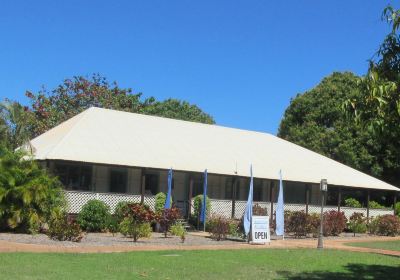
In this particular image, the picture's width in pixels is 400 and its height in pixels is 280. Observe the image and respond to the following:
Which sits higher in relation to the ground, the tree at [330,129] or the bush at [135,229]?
the tree at [330,129]

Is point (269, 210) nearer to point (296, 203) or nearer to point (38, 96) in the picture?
point (296, 203)

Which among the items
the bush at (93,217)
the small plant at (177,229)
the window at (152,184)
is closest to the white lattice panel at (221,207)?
the window at (152,184)

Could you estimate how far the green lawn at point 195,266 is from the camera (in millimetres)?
11695

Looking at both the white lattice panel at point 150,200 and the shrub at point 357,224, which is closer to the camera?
the white lattice panel at point 150,200

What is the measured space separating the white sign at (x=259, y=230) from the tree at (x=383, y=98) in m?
12.8

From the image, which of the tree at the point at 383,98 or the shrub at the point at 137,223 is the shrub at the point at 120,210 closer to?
the shrub at the point at 137,223

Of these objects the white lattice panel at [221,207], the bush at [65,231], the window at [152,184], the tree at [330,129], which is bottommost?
the bush at [65,231]

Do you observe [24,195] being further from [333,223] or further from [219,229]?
[333,223]

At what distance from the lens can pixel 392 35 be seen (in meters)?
8.59

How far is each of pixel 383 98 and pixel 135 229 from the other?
42.2 feet

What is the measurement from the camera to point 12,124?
26062 millimetres

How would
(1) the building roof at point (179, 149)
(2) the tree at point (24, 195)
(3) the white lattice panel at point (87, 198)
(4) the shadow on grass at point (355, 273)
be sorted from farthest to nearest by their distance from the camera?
(1) the building roof at point (179, 149), (3) the white lattice panel at point (87, 198), (2) the tree at point (24, 195), (4) the shadow on grass at point (355, 273)

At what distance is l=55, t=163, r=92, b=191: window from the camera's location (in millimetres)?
25178

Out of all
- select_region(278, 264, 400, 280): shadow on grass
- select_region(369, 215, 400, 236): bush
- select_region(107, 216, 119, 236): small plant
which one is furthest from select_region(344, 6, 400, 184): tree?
select_region(369, 215, 400, 236): bush
